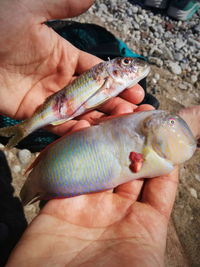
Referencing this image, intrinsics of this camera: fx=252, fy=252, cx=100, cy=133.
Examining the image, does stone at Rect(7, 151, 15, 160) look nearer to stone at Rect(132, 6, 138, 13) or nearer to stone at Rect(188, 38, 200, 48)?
stone at Rect(188, 38, 200, 48)

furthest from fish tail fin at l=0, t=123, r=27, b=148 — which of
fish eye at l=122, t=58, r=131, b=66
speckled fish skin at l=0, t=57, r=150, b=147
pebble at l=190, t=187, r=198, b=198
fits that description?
pebble at l=190, t=187, r=198, b=198

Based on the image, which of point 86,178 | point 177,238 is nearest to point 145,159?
point 86,178

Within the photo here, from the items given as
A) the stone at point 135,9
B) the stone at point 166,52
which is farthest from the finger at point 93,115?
the stone at point 135,9

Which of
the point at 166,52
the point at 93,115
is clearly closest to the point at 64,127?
the point at 93,115

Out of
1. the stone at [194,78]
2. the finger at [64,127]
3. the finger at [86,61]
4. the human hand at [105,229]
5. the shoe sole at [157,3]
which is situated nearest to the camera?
the human hand at [105,229]

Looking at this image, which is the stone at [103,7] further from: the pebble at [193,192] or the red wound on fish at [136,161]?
the red wound on fish at [136,161]

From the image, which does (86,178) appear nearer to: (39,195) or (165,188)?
(39,195)
